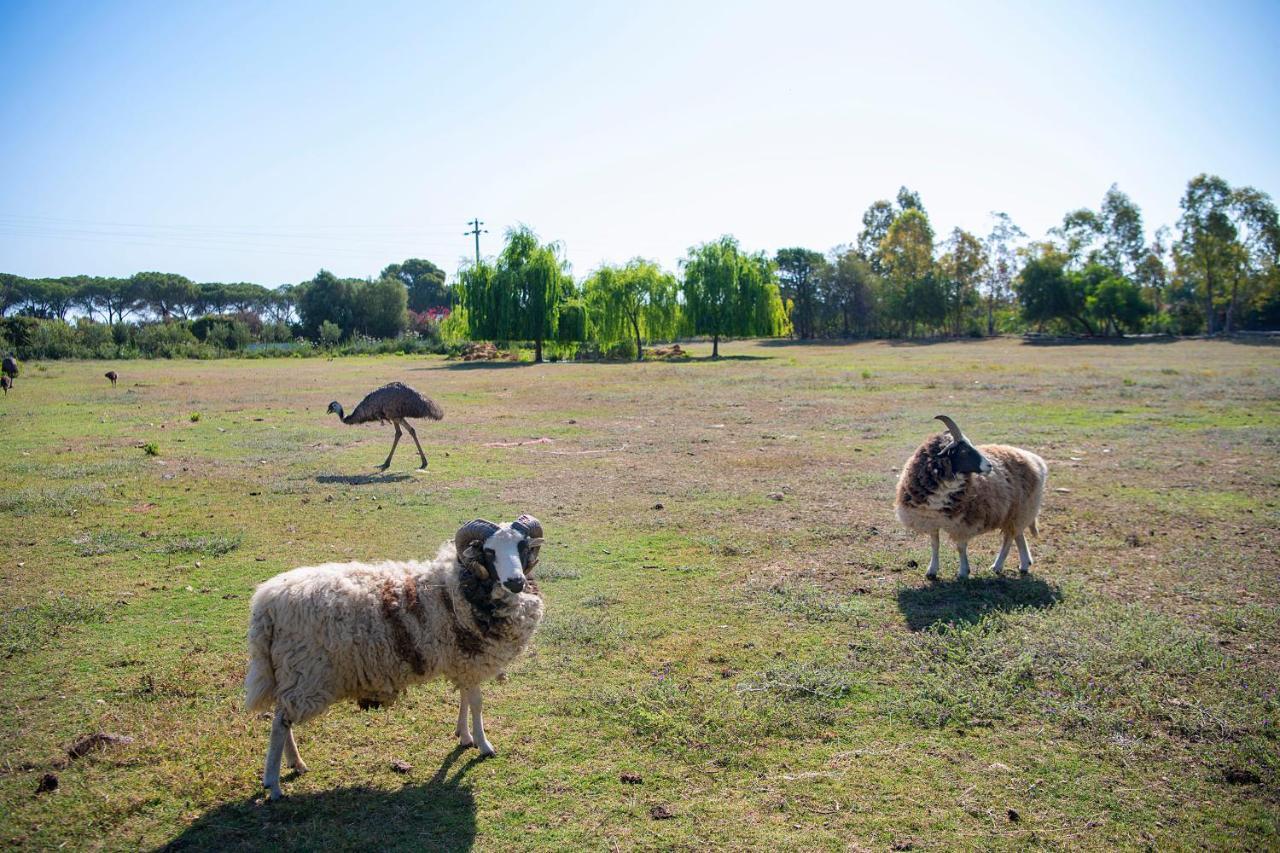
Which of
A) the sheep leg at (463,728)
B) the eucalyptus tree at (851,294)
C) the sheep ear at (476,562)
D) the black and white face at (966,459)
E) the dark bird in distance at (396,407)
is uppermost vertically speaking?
the eucalyptus tree at (851,294)

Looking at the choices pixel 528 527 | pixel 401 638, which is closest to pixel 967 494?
pixel 528 527

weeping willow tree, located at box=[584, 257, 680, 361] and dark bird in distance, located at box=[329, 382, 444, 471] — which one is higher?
weeping willow tree, located at box=[584, 257, 680, 361]

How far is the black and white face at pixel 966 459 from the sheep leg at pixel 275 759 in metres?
6.90

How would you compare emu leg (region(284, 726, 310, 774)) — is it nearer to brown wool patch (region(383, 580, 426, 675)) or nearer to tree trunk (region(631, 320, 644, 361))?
brown wool patch (region(383, 580, 426, 675))

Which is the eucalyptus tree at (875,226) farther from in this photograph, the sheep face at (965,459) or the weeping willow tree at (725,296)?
the sheep face at (965,459)

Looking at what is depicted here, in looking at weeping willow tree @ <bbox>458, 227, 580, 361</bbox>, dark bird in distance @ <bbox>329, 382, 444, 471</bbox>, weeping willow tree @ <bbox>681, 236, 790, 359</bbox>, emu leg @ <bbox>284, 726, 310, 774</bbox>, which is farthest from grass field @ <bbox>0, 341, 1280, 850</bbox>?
weeping willow tree @ <bbox>681, 236, 790, 359</bbox>

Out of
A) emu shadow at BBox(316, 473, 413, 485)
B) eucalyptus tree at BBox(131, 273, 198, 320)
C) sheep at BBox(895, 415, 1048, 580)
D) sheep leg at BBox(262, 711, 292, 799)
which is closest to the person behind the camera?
sheep leg at BBox(262, 711, 292, 799)

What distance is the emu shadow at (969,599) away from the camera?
7703 millimetres

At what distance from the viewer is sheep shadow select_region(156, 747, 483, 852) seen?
4.61 meters

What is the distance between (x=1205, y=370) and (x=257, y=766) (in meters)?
39.2

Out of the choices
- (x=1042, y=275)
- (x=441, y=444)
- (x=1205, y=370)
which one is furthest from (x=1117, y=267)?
(x=441, y=444)

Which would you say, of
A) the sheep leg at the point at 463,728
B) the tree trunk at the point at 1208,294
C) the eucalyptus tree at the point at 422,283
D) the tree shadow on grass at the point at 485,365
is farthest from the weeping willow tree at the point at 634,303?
the eucalyptus tree at the point at 422,283

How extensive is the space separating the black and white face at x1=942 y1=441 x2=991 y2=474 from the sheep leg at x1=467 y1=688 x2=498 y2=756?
225 inches

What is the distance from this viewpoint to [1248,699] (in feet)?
19.5
